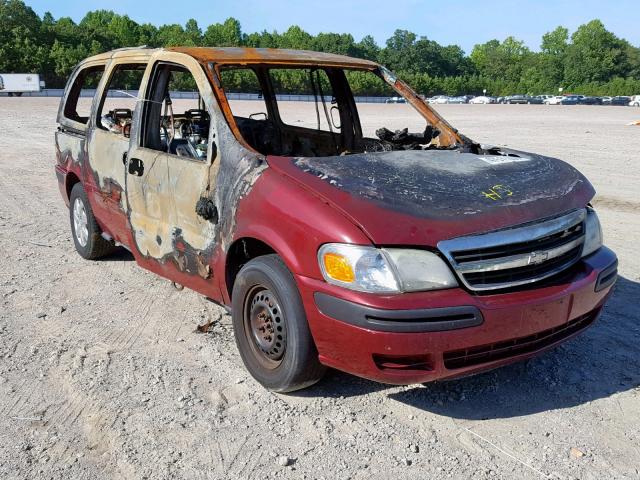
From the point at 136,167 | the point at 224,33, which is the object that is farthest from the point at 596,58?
the point at 136,167

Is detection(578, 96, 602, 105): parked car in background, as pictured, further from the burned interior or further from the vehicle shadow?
the vehicle shadow

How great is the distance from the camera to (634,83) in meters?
103

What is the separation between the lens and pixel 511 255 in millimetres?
3057

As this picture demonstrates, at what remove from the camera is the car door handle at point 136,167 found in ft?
14.7

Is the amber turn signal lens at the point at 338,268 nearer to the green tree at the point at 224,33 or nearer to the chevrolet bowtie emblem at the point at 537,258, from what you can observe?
the chevrolet bowtie emblem at the point at 537,258

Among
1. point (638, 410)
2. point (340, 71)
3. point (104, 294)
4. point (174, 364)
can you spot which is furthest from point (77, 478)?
point (340, 71)

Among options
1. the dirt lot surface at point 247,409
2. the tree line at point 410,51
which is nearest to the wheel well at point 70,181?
the dirt lot surface at point 247,409

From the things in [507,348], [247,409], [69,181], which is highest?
[69,181]

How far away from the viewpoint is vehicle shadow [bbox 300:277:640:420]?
3432 mm

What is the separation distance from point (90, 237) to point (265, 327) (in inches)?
116

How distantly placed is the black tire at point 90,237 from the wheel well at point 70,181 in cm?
6

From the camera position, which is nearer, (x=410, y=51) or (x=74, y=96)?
(x=74, y=96)

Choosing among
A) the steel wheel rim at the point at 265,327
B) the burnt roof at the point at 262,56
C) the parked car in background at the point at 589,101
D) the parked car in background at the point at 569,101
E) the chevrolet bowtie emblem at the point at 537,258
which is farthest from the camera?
the parked car in background at the point at 569,101

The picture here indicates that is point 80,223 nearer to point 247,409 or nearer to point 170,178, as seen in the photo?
point 170,178
